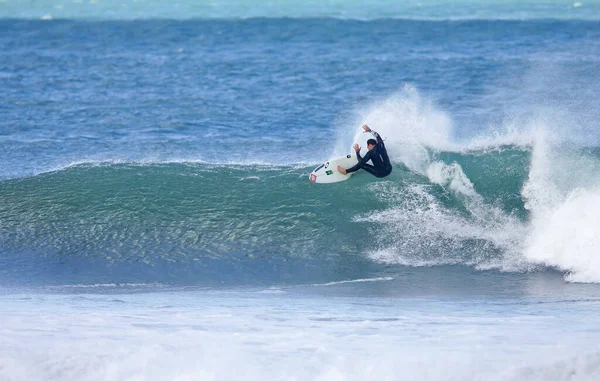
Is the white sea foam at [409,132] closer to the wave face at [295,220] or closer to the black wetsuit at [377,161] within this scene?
the wave face at [295,220]

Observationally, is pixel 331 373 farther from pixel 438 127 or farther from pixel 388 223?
pixel 438 127

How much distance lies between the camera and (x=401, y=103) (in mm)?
17562

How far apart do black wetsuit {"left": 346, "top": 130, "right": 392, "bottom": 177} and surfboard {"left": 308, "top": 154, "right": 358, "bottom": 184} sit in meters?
0.49

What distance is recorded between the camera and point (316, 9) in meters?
37.9

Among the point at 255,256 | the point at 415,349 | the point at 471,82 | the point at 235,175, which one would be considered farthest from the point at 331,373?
the point at 471,82

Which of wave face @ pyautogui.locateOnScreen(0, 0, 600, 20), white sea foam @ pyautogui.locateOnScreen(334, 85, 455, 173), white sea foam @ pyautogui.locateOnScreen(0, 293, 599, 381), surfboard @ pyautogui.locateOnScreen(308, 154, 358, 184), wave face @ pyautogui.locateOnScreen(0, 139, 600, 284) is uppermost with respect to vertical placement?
wave face @ pyautogui.locateOnScreen(0, 0, 600, 20)

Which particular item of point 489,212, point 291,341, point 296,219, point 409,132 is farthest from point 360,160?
point 291,341

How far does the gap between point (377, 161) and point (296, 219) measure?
170cm

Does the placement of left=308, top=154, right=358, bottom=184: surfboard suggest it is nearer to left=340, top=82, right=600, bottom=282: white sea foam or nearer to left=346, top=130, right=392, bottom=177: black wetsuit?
left=346, top=130, right=392, bottom=177: black wetsuit

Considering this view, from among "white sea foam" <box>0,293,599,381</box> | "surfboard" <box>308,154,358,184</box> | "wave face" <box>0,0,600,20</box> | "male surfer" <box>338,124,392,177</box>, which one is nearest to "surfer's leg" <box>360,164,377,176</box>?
"male surfer" <box>338,124,392,177</box>

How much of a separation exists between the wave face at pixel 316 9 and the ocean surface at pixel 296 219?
742 centimetres

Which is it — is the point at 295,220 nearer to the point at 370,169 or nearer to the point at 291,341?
the point at 370,169

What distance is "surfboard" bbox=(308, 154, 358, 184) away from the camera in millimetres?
14938

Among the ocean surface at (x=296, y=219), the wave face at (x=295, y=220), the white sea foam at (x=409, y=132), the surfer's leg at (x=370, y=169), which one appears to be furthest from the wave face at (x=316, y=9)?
the surfer's leg at (x=370, y=169)
